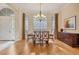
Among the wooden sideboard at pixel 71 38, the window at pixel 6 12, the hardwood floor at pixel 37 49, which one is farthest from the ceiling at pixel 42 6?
the wooden sideboard at pixel 71 38

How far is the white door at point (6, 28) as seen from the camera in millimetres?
5150

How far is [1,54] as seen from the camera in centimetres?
469

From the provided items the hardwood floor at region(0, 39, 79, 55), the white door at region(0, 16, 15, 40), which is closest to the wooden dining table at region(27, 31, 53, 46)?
the hardwood floor at region(0, 39, 79, 55)

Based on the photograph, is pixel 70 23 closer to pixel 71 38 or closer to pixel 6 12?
pixel 71 38

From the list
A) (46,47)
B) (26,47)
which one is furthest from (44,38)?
(26,47)

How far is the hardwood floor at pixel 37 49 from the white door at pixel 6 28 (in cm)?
38

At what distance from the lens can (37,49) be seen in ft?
16.7

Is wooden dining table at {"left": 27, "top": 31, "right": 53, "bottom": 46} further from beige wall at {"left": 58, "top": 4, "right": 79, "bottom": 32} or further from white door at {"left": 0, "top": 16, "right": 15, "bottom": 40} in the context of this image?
white door at {"left": 0, "top": 16, "right": 15, "bottom": 40}

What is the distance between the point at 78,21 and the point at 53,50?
1694 millimetres

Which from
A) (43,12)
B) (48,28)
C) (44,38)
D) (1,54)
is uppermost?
(43,12)

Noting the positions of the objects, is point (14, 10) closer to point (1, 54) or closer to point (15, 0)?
point (15, 0)

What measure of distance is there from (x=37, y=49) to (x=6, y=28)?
128cm

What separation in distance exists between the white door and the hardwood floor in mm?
375

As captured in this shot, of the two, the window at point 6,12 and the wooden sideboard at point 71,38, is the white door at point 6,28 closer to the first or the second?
the window at point 6,12
